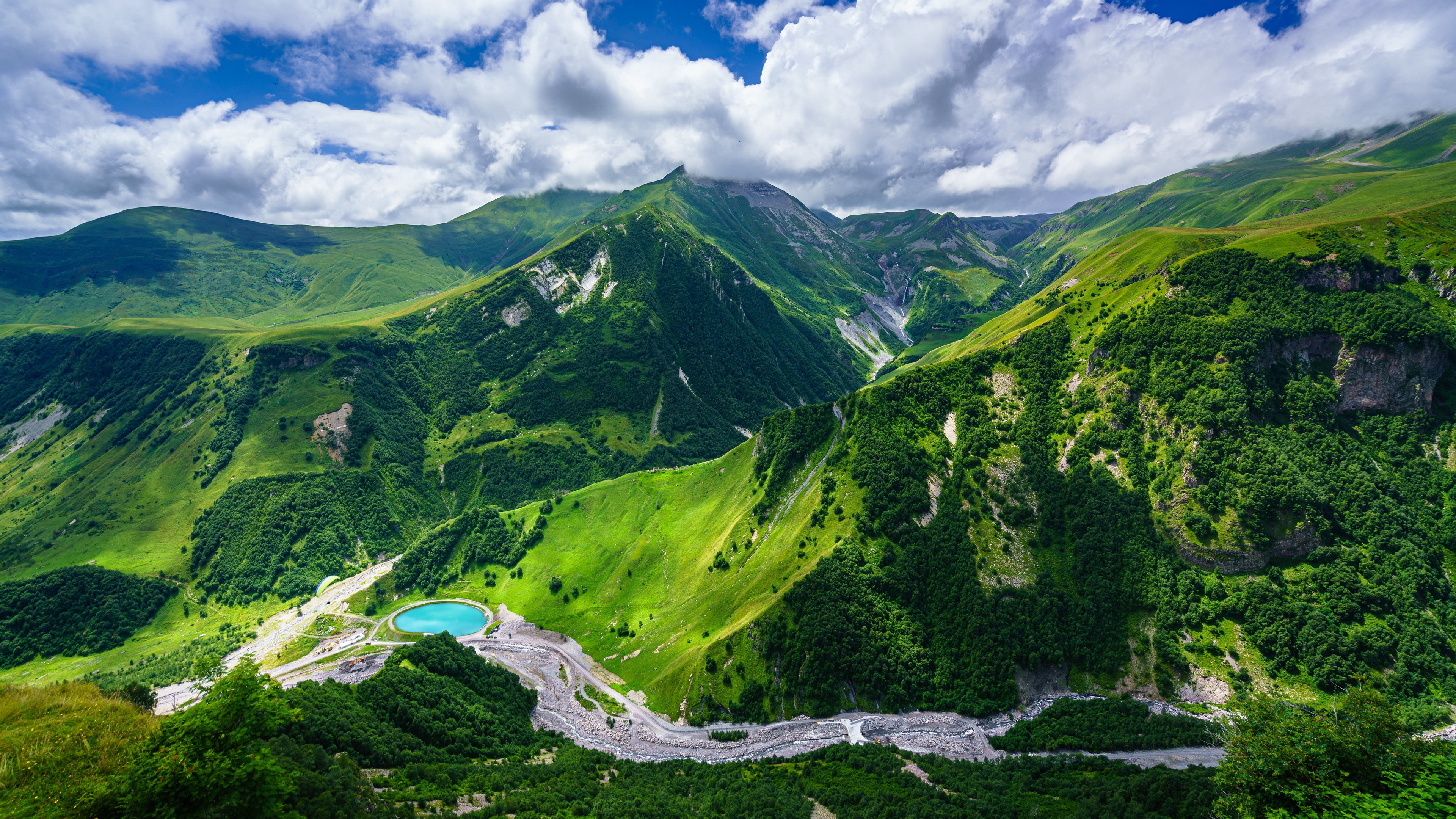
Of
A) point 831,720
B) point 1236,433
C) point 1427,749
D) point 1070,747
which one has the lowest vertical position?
point 1070,747

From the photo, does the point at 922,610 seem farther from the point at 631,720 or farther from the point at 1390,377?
the point at 1390,377

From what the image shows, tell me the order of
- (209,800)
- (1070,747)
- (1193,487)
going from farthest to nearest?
(1193,487), (1070,747), (209,800)

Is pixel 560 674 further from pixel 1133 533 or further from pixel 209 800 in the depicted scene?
pixel 1133 533

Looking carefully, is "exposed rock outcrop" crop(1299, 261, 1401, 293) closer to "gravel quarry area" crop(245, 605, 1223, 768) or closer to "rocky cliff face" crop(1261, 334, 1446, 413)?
"rocky cliff face" crop(1261, 334, 1446, 413)

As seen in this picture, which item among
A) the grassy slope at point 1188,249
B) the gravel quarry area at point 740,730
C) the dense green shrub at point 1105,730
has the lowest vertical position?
the dense green shrub at point 1105,730

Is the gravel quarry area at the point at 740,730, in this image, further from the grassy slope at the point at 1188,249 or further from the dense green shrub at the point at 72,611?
the grassy slope at the point at 1188,249

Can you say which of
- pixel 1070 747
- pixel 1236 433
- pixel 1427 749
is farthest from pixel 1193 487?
pixel 1427 749

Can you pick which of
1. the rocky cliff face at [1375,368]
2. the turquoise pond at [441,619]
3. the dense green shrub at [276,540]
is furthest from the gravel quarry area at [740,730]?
the rocky cliff face at [1375,368]
